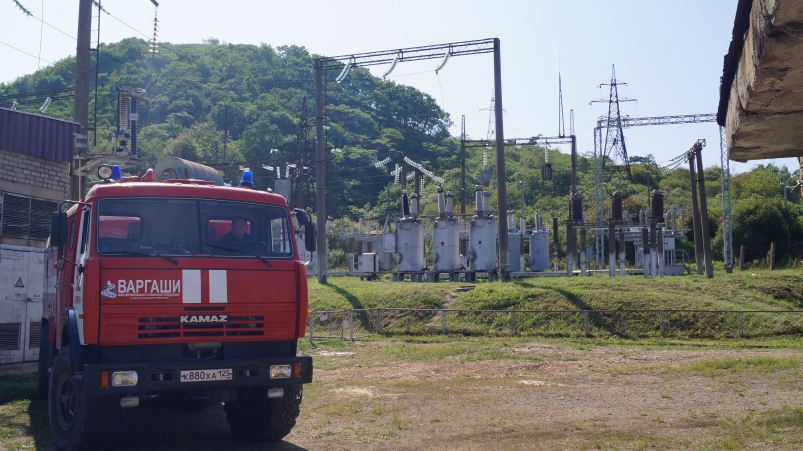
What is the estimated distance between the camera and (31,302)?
16.7 m

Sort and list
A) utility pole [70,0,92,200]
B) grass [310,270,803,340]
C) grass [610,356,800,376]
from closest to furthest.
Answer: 1. grass [610,356,800,376]
2. utility pole [70,0,92,200]
3. grass [310,270,803,340]

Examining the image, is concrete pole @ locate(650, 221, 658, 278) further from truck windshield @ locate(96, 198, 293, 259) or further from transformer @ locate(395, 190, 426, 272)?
truck windshield @ locate(96, 198, 293, 259)

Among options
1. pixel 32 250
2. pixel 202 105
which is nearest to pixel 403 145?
pixel 202 105

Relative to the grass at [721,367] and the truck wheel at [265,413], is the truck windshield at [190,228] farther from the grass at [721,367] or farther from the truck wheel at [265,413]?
the grass at [721,367]

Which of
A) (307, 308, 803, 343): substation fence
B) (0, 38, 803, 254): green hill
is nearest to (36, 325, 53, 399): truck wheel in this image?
(307, 308, 803, 343): substation fence

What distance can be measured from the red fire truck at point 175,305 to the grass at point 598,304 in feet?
49.6

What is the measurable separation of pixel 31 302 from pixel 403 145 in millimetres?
73992

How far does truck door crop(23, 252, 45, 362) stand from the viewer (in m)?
16.7

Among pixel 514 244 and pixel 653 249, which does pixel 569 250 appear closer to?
pixel 653 249

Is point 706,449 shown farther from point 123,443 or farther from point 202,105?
point 202,105

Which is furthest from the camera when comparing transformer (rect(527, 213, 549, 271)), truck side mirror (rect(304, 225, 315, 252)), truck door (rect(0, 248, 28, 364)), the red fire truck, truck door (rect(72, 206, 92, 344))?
transformer (rect(527, 213, 549, 271))

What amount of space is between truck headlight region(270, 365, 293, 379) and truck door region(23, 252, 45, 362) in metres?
10.4

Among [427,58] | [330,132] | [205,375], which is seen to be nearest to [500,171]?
[427,58]

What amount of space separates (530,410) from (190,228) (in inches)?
223
